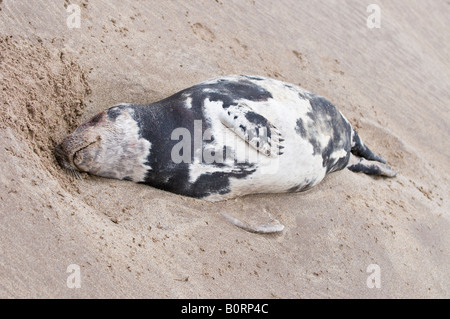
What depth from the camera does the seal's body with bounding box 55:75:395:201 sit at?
331 cm

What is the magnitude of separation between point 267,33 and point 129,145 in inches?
95.3

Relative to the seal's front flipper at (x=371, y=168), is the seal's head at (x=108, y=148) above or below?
below

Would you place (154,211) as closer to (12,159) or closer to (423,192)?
(12,159)

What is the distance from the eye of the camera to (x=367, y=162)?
15.0 feet

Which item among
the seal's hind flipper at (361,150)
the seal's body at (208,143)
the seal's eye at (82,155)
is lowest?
the seal's eye at (82,155)

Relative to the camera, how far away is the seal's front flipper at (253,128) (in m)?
3.45

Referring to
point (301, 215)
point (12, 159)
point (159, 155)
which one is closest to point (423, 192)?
point (301, 215)

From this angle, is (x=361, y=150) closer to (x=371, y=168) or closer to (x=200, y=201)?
(x=371, y=168)

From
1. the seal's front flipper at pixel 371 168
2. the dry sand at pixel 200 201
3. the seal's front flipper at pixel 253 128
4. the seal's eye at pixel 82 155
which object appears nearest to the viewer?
the dry sand at pixel 200 201

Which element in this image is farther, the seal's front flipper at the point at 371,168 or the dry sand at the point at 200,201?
the seal's front flipper at the point at 371,168

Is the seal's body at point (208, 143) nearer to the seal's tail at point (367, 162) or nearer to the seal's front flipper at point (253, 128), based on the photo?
the seal's front flipper at point (253, 128)

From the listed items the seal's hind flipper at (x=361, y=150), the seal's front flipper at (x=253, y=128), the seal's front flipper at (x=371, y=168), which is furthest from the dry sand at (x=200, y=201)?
the seal's front flipper at (x=253, y=128)

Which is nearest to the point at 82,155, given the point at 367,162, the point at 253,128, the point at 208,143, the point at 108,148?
the point at 108,148

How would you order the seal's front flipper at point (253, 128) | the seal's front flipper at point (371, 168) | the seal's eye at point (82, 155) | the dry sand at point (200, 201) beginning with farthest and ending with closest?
the seal's front flipper at point (371, 168)
the seal's front flipper at point (253, 128)
the seal's eye at point (82, 155)
the dry sand at point (200, 201)
